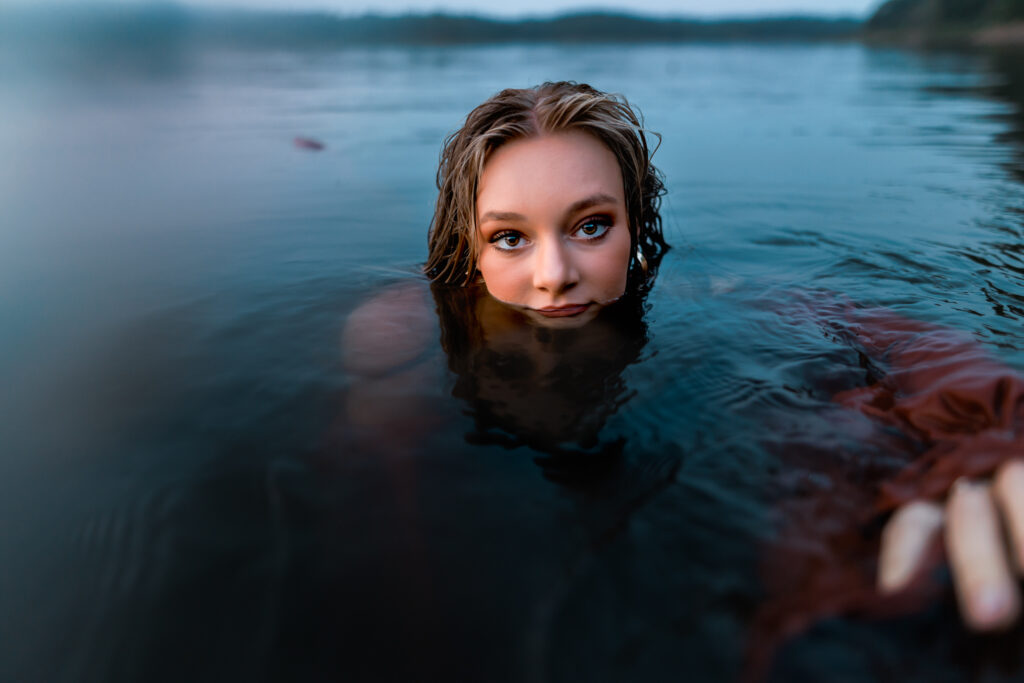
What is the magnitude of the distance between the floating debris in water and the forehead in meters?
6.07

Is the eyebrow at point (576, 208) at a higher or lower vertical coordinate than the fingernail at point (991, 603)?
higher

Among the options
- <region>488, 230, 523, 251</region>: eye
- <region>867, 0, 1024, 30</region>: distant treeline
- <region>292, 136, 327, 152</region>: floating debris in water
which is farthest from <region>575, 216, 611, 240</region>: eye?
<region>867, 0, 1024, 30</region>: distant treeline

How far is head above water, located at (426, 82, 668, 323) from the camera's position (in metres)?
2.52

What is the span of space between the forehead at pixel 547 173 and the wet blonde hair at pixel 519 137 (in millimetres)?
45

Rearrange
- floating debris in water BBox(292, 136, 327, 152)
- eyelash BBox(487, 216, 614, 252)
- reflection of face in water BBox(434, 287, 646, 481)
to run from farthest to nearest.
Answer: floating debris in water BBox(292, 136, 327, 152) < eyelash BBox(487, 216, 614, 252) < reflection of face in water BBox(434, 287, 646, 481)

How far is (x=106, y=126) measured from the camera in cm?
952

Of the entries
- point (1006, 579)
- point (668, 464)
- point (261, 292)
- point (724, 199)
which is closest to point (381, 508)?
point (668, 464)

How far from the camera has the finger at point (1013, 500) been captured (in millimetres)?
1187

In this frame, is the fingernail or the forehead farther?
the forehead

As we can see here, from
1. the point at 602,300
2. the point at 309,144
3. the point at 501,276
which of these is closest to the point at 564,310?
the point at 602,300

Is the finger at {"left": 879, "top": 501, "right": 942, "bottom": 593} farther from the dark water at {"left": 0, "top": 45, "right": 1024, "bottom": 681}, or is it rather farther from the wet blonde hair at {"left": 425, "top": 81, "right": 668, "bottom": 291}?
the wet blonde hair at {"left": 425, "top": 81, "right": 668, "bottom": 291}

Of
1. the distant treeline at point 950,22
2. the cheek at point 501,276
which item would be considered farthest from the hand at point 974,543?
the distant treeline at point 950,22

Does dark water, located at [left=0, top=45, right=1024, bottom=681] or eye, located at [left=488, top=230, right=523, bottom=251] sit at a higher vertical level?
eye, located at [left=488, top=230, right=523, bottom=251]

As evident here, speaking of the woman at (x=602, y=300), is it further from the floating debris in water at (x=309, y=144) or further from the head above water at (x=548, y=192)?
the floating debris in water at (x=309, y=144)
